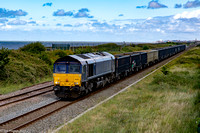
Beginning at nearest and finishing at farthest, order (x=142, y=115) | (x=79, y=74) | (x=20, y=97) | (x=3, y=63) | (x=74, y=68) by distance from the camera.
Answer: (x=142, y=115) < (x=79, y=74) < (x=74, y=68) < (x=20, y=97) < (x=3, y=63)

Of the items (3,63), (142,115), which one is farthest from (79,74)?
(3,63)

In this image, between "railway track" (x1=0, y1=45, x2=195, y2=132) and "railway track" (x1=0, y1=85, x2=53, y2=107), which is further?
"railway track" (x1=0, y1=85, x2=53, y2=107)

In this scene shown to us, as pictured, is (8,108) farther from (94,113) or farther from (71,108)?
(94,113)

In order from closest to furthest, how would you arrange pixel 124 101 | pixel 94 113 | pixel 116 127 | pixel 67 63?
pixel 116 127 → pixel 94 113 → pixel 124 101 → pixel 67 63

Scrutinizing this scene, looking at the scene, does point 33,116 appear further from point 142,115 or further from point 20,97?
point 142,115

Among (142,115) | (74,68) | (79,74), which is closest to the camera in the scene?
(142,115)

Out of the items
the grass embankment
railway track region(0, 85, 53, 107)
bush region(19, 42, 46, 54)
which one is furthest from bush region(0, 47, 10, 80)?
bush region(19, 42, 46, 54)

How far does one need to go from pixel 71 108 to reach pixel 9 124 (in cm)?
403

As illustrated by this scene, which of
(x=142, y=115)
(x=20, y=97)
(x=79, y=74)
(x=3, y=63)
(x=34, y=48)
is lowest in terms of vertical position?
(x=20, y=97)

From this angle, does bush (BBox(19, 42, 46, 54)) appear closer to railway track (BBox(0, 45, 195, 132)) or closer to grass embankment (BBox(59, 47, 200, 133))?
railway track (BBox(0, 45, 195, 132))

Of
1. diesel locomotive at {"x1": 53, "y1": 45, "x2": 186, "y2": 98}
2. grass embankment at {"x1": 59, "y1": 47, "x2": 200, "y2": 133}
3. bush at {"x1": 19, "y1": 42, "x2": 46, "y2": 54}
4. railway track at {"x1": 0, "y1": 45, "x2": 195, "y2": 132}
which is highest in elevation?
bush at {"x1": 19, "y1": 42, "x2": 46, "y2": 54}

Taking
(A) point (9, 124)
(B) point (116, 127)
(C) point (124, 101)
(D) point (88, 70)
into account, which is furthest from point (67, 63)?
(B) point (116, 127)

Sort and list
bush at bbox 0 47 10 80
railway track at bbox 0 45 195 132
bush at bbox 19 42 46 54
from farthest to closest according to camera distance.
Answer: bush at bbox 19 42 46 54 → bush at bbox 0 47 10 80 → railway track at bbox 0 45 195 132

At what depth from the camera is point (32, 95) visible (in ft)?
59.8
